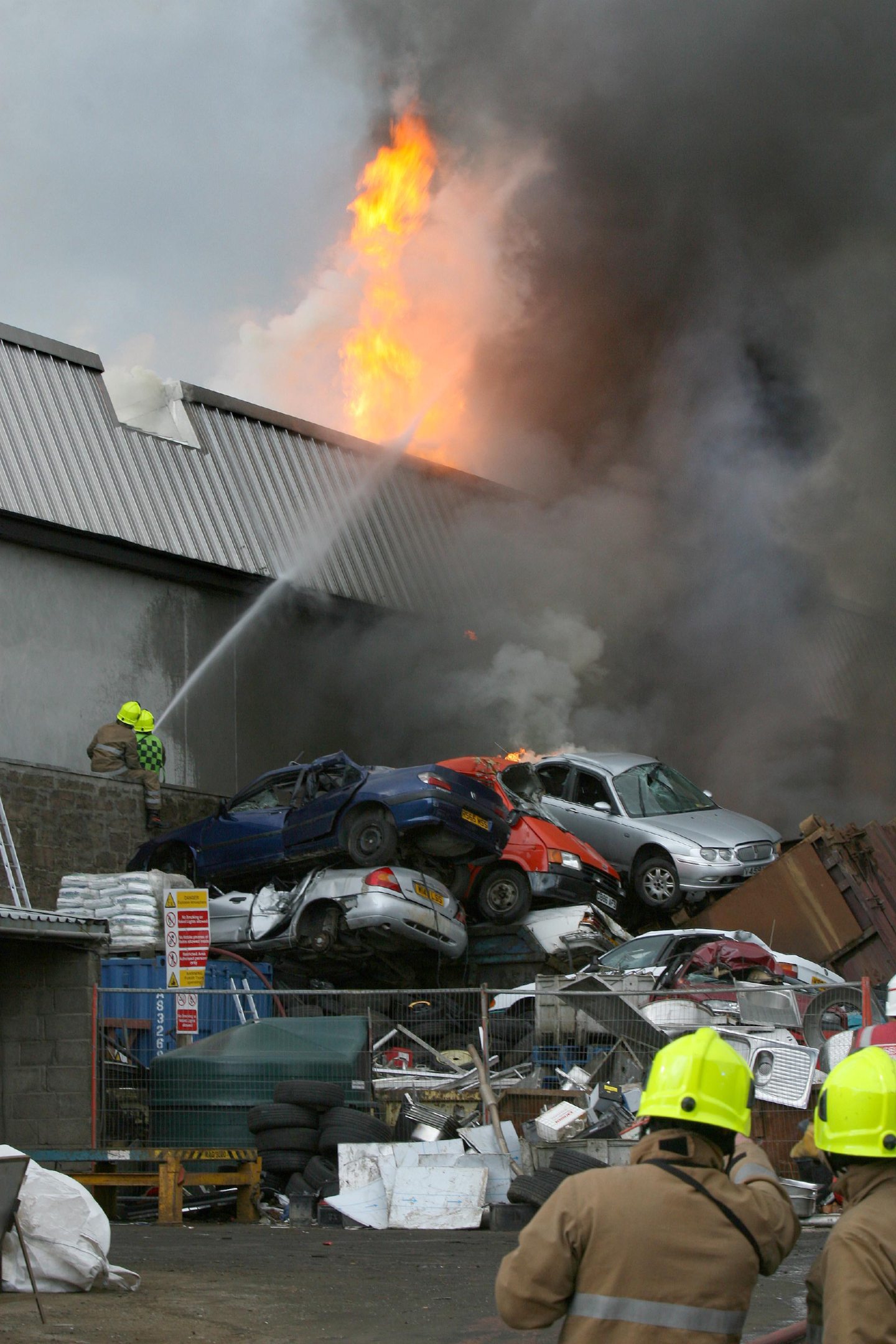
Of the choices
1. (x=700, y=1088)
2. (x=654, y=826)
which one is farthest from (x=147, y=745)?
(x=700, y=1088)

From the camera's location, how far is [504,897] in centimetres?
1684

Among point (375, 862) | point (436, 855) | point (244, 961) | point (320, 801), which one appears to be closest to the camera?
point (244, 961)

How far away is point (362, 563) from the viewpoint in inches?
940

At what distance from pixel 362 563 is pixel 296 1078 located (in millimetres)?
13361

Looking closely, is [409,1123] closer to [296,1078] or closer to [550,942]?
[296,1078]

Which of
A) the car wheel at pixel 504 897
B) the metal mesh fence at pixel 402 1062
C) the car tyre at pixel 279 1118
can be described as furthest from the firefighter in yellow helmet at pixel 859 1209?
the car wheel at pixel 504 897

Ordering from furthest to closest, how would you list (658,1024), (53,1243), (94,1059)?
(94,1059), (658,1024), (53,1243)

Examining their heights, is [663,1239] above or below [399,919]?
below

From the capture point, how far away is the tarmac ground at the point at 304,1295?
6.21 metres

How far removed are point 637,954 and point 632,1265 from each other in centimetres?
1260

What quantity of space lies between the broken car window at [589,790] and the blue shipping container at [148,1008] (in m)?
7.02

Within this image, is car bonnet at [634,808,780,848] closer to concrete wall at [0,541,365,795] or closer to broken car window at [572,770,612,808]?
broken car window at [572,770,612,808]

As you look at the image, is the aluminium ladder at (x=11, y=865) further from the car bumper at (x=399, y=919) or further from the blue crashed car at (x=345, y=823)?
the car bumper at (x=399, y=919)

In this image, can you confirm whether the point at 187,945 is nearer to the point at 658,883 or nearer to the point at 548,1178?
the point at 548,1178
